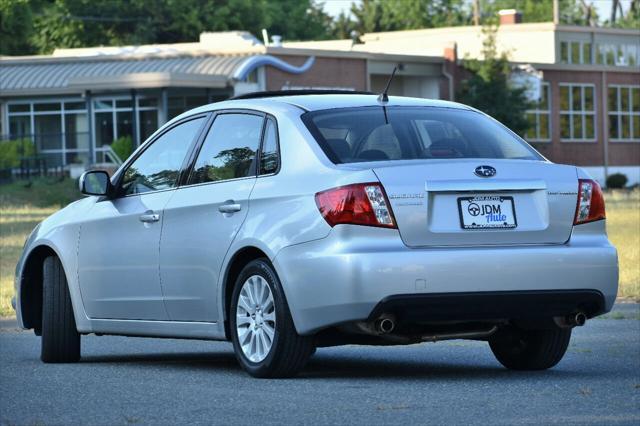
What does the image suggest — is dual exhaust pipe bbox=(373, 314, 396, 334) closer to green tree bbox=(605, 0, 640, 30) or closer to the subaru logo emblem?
the subaru logo emblem

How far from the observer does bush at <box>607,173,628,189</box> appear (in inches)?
2640

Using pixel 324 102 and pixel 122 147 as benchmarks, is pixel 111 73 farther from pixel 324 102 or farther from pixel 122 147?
pixel 324 102

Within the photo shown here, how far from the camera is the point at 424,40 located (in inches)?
2933

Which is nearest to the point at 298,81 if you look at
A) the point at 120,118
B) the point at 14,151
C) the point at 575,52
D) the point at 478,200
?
the point at 120,118

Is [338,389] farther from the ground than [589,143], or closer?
farther from the ground

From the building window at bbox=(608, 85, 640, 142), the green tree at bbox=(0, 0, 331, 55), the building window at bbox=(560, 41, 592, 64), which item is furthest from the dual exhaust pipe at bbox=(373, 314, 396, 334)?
the green tree at bbox=(0, 0, 331, 55)

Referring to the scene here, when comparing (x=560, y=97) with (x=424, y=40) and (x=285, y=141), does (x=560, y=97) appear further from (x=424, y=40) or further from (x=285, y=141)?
(x=285, y=141)

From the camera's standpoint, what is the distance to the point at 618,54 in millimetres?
76500

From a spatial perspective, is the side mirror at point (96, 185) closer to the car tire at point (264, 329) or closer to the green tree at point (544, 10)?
the car tire at point (264, 329)

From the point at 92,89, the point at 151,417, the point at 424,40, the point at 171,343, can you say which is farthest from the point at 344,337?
the point at 424,40

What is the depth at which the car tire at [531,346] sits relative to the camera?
955 cm

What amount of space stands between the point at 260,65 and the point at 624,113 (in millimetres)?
21772

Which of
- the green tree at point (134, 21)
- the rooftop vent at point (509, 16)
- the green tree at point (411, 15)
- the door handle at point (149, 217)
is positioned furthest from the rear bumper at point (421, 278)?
the green tree at point (411, 15)

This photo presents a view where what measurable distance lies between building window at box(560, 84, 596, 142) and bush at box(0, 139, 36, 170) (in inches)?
911
